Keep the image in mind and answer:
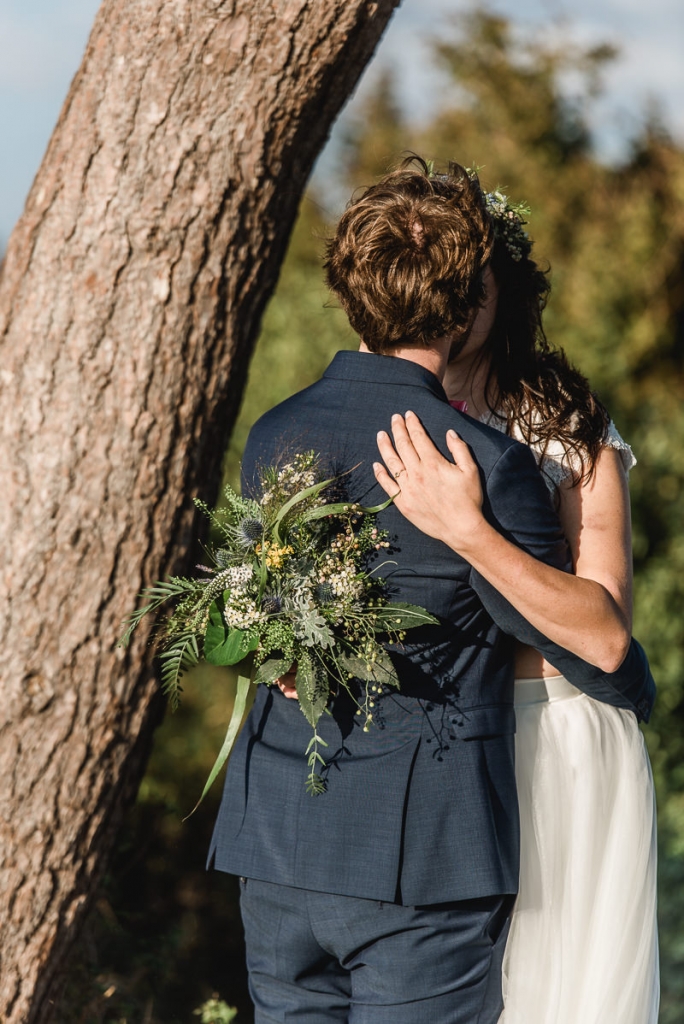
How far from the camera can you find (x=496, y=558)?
1791 millimetres

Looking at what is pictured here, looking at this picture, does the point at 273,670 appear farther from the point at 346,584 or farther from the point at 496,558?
the point at 496,558

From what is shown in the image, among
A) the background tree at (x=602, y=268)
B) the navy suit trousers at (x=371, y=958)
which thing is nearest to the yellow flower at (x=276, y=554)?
the navy suit trousers at (x=371, y=958)

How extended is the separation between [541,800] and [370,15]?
7.42 feet

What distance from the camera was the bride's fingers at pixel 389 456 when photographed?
184cm

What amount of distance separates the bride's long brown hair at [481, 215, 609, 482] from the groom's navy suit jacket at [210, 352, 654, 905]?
46 centimetres

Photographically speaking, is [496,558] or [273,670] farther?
[273,670]

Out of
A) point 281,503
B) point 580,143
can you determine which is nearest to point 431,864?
point 281,503

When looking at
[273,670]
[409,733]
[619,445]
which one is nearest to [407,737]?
[409,733]

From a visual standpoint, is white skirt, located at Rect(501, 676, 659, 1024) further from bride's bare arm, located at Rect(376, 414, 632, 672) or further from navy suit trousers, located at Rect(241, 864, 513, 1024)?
bride's bare arm, located at Rect(376, 414, 632, 672)

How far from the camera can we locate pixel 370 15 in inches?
110

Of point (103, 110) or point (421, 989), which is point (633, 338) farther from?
point (421, 989)

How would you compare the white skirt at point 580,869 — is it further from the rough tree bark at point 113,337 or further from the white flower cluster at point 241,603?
the rough tree bark at point 113,337

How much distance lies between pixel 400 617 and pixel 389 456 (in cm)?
32

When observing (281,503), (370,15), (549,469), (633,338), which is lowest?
(281,503)
